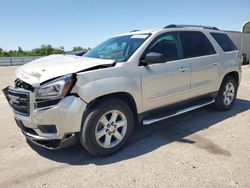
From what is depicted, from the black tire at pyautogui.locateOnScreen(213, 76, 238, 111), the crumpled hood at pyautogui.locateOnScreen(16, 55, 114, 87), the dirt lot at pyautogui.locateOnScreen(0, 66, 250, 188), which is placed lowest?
the dirt lot at pyautogui.locateOnScreen(0, 66, 250, 188)

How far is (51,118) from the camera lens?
10.9ft

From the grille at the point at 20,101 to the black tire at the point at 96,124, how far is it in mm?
812

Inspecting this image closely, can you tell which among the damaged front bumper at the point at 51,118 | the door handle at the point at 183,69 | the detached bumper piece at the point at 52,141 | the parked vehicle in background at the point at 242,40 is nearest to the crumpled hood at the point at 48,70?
the damaged front bumper at the point at 51,118

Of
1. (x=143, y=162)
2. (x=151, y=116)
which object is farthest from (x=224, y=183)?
(x=151, y=116)

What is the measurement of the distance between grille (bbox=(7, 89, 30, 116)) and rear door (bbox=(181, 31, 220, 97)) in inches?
115

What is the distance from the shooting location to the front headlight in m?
3.24

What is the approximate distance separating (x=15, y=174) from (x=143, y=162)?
68.0 inches

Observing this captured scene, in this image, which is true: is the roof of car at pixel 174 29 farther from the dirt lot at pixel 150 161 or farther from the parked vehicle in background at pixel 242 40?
the parked vehicle in background at pixel 242 40

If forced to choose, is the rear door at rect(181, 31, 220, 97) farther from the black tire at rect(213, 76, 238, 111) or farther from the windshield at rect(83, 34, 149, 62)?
the windshield at rect(83, 34, 149, 62)

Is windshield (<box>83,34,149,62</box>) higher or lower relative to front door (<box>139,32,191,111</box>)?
higher

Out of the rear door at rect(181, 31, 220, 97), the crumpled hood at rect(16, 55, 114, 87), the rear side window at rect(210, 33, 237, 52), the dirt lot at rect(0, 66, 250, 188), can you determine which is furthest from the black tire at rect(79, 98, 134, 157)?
the rear side window at rect(210, 33, 237, 52)

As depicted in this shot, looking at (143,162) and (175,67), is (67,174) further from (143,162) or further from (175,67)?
(175,67)

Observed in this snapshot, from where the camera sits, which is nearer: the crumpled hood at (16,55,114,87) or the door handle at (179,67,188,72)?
the crumpled hood at (16,55,114,87)

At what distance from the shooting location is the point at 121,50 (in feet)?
Answer: 14.5
